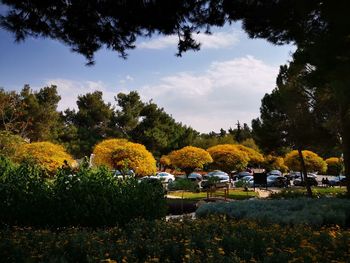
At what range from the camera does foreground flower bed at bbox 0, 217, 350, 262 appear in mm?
5742

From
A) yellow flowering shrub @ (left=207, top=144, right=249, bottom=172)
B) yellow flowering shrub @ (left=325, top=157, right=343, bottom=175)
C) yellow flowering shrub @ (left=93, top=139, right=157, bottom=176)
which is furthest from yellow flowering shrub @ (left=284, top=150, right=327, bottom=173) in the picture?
yellow flowering shrub @ (left=93, top=139, right=157, bottom=176)

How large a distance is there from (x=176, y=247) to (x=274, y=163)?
59.3 m

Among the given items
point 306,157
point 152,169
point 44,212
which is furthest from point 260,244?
point 306,157

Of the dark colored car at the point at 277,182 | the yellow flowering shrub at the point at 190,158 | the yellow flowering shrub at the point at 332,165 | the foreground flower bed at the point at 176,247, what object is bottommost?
the foreground flower bed at the point at 176,247

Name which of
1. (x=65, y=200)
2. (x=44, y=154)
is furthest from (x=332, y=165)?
(x=65, y=200)

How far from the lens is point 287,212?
38.0ft

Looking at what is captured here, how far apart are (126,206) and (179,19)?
5380mm

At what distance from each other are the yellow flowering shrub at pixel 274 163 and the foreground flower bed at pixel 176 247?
55941 millimetres

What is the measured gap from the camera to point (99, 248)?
20.2ft

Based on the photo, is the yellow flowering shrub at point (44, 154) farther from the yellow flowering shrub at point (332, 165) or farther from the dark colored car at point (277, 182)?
the yellow flowering shrub at point (332, 165)

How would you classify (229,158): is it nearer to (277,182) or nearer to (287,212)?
(277,182)

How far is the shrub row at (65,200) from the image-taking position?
9.85 m

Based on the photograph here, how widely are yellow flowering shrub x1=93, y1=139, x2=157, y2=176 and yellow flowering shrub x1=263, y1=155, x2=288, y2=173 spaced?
39.6 metres

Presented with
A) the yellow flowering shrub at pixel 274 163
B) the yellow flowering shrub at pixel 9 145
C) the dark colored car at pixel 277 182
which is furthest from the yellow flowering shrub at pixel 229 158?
the yellow flowering shrub at pixel 274 163
